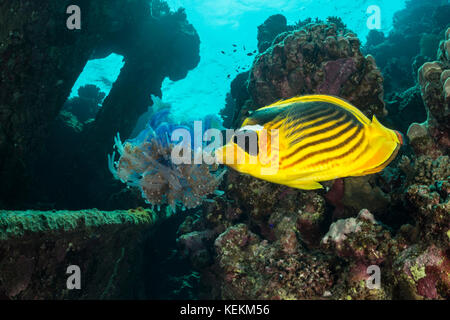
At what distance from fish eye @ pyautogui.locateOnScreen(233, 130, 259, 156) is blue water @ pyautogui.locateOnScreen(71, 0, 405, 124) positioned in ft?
73.1

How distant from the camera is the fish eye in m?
1.09

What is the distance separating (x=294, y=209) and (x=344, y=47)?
2734 mm

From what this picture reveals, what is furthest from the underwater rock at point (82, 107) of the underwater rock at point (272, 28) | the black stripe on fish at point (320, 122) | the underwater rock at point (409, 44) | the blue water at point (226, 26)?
the black stripe on fish at point (320, 122)

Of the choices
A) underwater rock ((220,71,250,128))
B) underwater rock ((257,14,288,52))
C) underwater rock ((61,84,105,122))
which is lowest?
→ underwater rock ((220,71,250,128))

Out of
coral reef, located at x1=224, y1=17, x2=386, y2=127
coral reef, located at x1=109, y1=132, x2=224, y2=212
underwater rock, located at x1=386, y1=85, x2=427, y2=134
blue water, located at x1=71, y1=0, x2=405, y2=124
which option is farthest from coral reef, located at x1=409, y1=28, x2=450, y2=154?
blue water, located at x1=71, y1=0, x2=405, y2=124

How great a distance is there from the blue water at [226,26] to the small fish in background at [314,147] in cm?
2221

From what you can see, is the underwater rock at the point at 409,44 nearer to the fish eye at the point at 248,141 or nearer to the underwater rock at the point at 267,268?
the underwater rock at the point at 267,268

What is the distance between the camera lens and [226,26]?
2933cm

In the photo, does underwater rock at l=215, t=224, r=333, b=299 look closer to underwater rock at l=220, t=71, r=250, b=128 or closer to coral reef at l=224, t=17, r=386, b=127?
coral reef at l=224, t=17, r=386, b=127

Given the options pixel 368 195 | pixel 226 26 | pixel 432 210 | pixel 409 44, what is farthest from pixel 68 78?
pixel 226 26

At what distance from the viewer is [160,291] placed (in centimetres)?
551

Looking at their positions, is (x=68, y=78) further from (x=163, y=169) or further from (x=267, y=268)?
(x=267, y=268)

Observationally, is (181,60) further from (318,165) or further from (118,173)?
(318,165)

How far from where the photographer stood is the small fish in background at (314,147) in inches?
42.8
